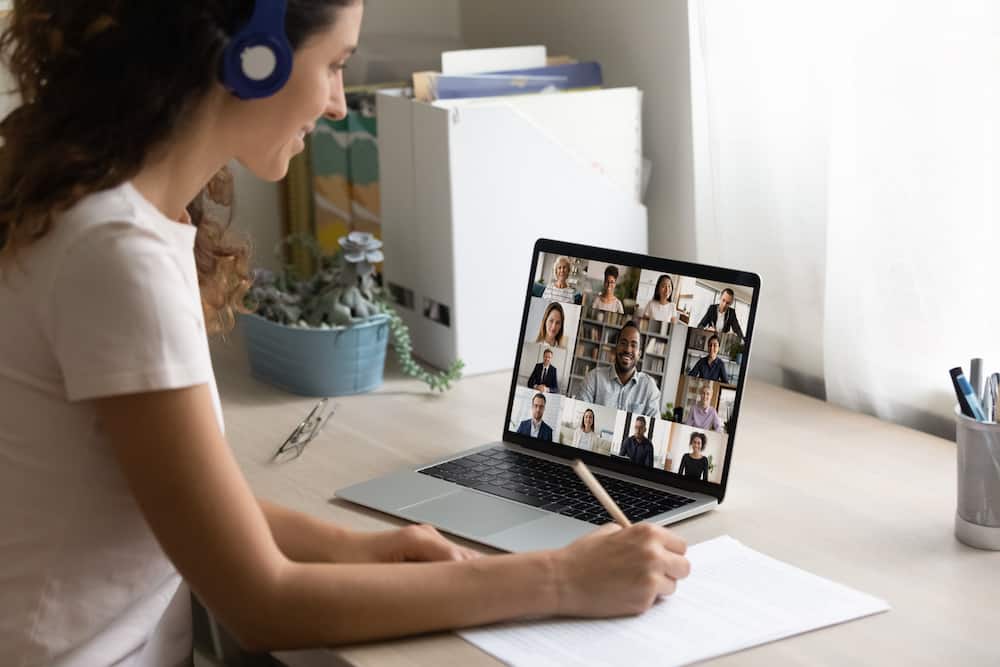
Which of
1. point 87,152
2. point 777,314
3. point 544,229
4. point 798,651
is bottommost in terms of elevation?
point 798,651

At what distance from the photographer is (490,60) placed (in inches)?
71.0

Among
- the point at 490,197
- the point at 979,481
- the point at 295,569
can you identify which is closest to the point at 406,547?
the point at 295,569

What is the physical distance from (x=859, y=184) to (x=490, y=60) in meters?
0.58

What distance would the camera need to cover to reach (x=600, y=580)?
1.01 meters

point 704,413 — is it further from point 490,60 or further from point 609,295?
point 490,60

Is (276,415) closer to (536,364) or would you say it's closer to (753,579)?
(536,364)

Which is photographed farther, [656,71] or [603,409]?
[656,71]

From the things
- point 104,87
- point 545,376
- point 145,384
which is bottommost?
point 545,376

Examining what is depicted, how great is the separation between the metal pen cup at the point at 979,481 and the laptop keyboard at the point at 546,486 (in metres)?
0.25

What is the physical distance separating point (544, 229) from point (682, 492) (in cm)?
57

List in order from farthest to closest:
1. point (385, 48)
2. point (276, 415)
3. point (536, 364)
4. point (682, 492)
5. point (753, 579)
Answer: point (385, 48), point (276, 415), point (536, 364), point (682, 492), point (753, 579)

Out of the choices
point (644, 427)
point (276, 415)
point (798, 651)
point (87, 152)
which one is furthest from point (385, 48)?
point (798, 651)

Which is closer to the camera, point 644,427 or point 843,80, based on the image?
point 644,427

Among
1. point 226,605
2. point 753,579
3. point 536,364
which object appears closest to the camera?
point 226,605
